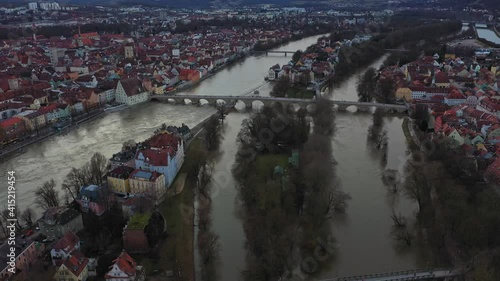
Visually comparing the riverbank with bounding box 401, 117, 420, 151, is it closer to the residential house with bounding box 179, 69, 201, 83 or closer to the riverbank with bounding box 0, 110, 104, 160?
the riverbank with bounding box 0, 110, 104, 160

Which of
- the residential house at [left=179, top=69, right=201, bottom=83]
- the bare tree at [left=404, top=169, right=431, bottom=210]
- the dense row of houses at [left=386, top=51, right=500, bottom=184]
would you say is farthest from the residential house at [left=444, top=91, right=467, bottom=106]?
the residential house at [left=179, top=69, right=201, bottom=83]

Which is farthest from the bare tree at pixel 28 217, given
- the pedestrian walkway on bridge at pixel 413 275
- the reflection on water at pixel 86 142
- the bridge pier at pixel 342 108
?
the bridge pier at pixel 342 108

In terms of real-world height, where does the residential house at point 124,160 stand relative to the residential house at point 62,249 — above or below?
above

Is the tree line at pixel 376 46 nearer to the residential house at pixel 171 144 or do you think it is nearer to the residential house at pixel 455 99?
the residential house at pixel 455 99

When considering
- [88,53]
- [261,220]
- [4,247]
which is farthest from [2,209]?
[88,53]

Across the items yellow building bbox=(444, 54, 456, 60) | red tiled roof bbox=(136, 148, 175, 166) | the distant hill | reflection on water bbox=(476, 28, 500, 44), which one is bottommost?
red tiled roof bbox=(136, 148, 175, 166)

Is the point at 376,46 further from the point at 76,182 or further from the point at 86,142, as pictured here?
the point at 76,182

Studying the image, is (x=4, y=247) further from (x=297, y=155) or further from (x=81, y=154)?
(x=297, y=155)
